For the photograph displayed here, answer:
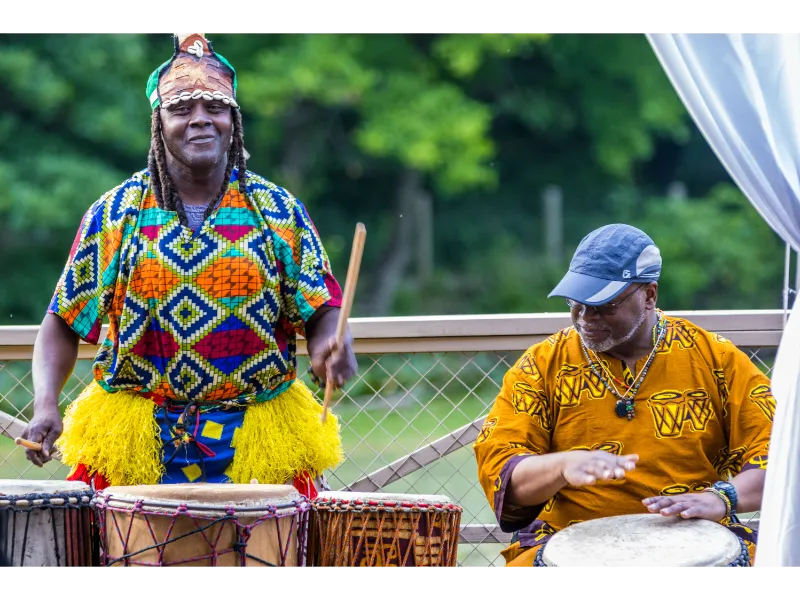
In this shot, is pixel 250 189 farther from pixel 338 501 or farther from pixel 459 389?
pixel 459 389

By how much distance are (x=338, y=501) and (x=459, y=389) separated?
985 centimetres

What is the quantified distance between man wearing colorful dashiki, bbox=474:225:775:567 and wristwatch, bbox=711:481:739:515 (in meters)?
0.04

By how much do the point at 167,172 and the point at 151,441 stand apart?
0.84 m

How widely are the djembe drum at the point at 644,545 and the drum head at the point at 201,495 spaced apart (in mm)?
784

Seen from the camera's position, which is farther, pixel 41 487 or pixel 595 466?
pixel 41 487

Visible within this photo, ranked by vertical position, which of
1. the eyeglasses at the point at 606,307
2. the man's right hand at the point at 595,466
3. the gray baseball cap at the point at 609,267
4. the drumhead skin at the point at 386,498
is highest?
the gray baseball cap at the point at 609,267

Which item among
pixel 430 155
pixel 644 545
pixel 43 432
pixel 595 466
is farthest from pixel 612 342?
pixel 430 155

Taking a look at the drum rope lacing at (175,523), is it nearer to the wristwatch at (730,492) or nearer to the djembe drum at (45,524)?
the djembe drum at (45,524)

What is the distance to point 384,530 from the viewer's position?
3797 mm

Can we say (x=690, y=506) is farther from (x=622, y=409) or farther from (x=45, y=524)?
(x=45, y=524)

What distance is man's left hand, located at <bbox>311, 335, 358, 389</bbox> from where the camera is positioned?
371 cm

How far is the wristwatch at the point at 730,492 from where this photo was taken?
3578 millimetres

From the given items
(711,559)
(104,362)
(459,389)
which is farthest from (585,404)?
(459,389)

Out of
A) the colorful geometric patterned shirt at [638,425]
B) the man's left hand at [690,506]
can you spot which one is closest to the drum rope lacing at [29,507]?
the colorful geometric patterned shirt at [638,425]
